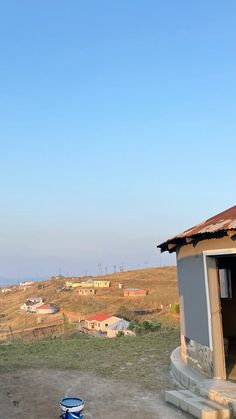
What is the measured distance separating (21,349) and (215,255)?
24.9 feet

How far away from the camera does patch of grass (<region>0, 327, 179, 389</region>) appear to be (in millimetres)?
9117

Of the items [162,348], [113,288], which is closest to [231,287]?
[162,348]

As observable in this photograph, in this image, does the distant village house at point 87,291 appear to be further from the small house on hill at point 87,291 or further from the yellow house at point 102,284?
the yellow house at point 102,284

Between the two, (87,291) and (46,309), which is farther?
(87,291)

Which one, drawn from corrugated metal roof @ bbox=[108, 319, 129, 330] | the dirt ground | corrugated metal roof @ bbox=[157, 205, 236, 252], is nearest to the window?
corrugated metal roof @ bbox=[157, 205, 236, 252]

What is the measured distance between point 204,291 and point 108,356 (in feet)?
14.2

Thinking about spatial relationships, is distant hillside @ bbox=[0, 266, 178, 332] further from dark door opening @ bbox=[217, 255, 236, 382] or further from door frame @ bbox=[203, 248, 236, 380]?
door frame @ bbox=[203, 248, 236, 380]

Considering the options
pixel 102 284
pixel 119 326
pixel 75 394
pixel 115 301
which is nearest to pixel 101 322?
pixel 119 326

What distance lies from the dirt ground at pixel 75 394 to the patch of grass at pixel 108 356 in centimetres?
57

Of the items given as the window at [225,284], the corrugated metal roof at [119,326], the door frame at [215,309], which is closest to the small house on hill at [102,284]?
the corrugated metal roof at [119,326]

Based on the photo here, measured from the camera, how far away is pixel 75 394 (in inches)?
295

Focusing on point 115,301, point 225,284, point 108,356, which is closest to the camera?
point 108,356

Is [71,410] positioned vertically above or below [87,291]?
above

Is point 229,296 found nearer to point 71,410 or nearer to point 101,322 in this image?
point 71,410
